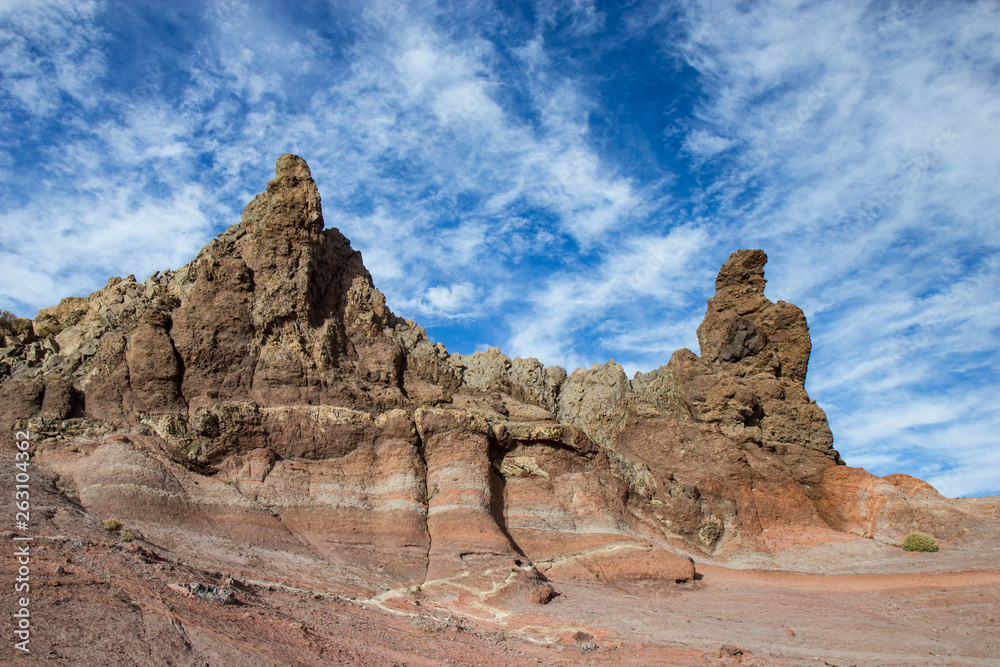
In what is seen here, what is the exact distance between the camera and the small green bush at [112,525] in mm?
16008

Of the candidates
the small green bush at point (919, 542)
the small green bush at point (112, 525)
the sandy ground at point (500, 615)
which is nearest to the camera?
the sandy ground at point (500, 615)

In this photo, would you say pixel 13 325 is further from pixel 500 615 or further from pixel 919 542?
pixel 919 542

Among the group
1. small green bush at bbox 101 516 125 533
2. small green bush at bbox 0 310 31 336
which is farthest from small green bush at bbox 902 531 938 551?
small green bush at bbox 0 310 31 336

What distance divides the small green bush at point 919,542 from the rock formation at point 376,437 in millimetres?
995

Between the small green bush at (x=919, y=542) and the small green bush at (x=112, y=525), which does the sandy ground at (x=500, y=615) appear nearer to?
the small green bush at (x=112, y=525)

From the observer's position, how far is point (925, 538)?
25531 millimetres

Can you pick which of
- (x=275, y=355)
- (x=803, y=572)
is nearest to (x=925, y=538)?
(x=803, y=572)

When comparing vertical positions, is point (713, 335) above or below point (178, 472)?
above

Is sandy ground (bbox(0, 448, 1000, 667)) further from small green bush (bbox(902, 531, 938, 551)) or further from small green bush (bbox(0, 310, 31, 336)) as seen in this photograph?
small green bush (bbox(0, 310, 31, 336))

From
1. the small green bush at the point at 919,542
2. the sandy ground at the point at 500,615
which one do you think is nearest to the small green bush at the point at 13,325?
the sandy ground at the point at 500,615

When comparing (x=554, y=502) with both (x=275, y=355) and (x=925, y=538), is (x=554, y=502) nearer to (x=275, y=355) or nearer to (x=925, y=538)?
(x=275, y=355)

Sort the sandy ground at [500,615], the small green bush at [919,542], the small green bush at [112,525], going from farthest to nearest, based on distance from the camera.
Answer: the small green bush at [919,542] < the small green bush at [112,525] < the sandy ground at [500,615]

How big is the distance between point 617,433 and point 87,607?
79.7 ft

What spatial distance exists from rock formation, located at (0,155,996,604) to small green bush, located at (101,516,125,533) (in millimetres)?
826
